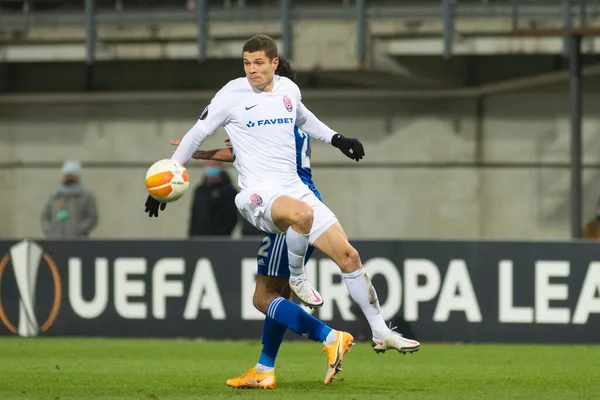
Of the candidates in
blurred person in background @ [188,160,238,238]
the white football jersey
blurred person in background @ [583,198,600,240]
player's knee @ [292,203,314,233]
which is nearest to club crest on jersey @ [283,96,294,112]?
the white football jersey

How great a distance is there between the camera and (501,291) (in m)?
13.6

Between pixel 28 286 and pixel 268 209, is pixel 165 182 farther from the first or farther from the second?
pixel 28 286

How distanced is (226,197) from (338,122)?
4.76 metres

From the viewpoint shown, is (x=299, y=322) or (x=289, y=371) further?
(x=289, y=371)

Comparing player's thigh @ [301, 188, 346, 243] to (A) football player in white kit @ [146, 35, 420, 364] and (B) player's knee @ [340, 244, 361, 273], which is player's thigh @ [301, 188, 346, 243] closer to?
(A) football player in white kit @ [146, 35, 420, 364]

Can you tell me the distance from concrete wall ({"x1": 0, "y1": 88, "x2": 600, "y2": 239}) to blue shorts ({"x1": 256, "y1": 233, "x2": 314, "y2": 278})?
11378 millimetres

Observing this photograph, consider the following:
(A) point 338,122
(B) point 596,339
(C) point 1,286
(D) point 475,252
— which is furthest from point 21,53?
(B) point 596,339

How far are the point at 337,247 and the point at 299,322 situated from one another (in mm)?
576

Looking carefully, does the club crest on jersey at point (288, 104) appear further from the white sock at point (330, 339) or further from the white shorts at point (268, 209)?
the white sock at point (330, 339)

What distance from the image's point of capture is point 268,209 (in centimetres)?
832

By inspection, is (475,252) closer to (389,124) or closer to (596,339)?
(596,339)

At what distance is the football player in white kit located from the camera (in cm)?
839

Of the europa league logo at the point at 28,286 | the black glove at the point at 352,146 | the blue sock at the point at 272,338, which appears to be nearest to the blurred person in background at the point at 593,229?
the europa league logo at the point at 28,286

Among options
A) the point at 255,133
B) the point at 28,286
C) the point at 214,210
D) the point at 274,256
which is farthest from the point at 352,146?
the point at 214,210
